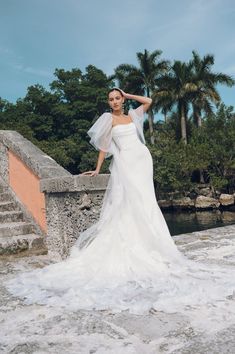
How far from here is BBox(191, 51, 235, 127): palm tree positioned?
116 feet

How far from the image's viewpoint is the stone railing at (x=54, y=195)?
4.84 m

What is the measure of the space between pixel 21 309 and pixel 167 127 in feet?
130

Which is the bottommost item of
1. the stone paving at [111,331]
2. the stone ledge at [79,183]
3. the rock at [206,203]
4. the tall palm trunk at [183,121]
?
the rock at [206,203]

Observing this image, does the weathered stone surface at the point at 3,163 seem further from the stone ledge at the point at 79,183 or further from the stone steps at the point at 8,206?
the stone ledge at the point at 79,183

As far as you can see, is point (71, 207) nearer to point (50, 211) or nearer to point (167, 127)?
point (50, 211)

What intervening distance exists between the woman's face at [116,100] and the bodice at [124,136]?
22 centimetres

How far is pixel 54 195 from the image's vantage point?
5.16 meters

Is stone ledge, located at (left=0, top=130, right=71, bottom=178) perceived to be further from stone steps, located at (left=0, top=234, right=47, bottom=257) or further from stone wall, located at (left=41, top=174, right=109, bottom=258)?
stone steps, located at (left=0, top=234, right=47, bottom=257)

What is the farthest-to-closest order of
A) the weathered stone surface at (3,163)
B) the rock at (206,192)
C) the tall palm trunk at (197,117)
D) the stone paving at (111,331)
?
the tall palm trunk at (197,117)
the rock at (206,192)
the weathered stone surface at (3,163)
the stone paving at (111,331)

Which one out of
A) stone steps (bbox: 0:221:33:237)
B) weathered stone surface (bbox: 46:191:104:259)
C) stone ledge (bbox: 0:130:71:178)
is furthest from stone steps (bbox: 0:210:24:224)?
weathered stone surface (bbox: 46:191:104:259)

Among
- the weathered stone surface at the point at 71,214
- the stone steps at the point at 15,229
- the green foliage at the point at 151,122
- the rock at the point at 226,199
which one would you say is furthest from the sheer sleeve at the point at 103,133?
the rock at the point at 226,199

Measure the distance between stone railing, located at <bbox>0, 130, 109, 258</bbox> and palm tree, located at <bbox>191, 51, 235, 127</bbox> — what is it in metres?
30.9

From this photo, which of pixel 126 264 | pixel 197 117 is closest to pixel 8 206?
pixel 126 264

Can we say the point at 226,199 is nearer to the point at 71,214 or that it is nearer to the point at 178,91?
the point at 178,91
